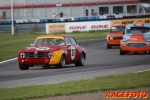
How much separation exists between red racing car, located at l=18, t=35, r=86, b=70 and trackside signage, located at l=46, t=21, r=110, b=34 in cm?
3089

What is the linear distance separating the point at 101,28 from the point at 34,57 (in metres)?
34.2

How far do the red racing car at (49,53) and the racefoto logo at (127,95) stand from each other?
311 inches

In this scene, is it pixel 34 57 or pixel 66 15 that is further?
pixel 66 15

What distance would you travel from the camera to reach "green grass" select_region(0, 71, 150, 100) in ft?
40.8

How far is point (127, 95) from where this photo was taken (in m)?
12.0

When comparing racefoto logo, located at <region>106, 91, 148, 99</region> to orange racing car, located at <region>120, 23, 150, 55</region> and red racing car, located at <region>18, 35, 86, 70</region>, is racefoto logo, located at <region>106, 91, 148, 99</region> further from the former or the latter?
orange racing car, located at <region>120, 23, 150, 55</region>

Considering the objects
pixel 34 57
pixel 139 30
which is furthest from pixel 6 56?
pixel 34 57

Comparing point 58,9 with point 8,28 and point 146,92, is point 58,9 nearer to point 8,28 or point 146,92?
point 8,28

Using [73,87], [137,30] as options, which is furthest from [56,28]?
[73,87]

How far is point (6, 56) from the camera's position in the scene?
29.0m

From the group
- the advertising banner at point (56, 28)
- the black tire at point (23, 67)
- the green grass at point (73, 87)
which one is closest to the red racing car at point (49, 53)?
the black tire at point (23, 67)

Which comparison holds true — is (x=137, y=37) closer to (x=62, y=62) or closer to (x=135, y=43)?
(x=135, y=43)

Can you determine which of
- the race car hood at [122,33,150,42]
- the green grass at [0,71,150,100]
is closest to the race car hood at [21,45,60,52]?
the green grass at [0,71,150,100]

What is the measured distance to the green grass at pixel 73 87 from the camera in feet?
40.8
